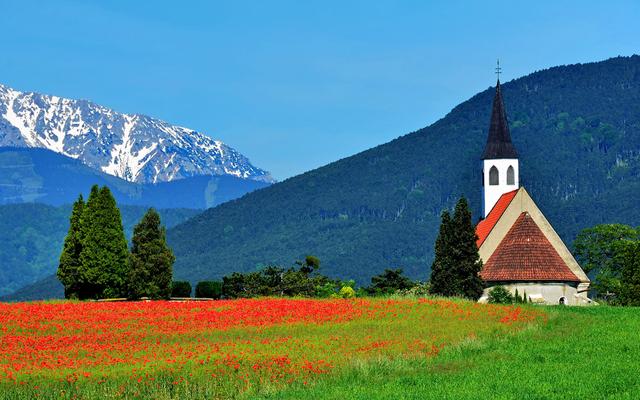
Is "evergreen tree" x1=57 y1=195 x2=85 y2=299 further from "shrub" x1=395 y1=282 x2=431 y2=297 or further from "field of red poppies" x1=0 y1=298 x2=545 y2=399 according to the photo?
"shrub" x1=395 y1=282 x2=431 y2=297

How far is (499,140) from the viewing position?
9319 centimetres

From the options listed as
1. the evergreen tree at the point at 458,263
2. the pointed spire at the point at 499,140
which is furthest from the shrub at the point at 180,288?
the pointed spire at the point at 499,140

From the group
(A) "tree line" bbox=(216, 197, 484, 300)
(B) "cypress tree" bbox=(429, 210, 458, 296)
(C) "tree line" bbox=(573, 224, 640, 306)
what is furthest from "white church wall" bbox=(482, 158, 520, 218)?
(B) "cypress tree" bbox=(429, 210, 458, 296)

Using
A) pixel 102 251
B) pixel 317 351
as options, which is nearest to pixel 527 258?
pixel 102 251

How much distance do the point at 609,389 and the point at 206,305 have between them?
2523 centimetres

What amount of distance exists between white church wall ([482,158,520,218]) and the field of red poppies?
142ft

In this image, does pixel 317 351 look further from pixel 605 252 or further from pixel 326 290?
pixel 605 252

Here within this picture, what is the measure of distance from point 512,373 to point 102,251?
131 feet

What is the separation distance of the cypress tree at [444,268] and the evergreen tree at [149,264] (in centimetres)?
1531

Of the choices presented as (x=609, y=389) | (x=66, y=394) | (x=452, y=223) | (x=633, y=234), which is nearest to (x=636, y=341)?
(x=609, y=389)

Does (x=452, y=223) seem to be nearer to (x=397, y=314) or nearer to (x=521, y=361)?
(x=397, y=314)

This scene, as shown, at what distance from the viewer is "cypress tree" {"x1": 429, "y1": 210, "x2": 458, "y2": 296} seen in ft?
211

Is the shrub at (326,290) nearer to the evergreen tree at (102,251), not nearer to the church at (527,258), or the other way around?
the church at (527,258)

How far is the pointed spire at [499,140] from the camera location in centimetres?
9275
